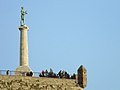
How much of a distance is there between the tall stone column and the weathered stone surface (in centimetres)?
410

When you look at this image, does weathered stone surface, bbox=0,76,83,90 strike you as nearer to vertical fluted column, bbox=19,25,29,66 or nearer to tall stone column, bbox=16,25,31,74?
tall stone column, bbox=16,25,31,74

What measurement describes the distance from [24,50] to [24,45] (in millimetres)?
591

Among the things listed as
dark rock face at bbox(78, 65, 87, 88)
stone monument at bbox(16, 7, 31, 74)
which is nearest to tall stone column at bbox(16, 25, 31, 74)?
stone monument at bbox(16, 7, 31, 74)

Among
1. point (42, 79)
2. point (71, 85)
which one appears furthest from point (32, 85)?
point (71, 85)

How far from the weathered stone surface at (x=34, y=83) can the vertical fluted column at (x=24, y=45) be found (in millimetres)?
5065

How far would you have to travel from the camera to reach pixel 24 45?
46.4 metres

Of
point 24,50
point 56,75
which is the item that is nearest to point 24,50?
point 24,50

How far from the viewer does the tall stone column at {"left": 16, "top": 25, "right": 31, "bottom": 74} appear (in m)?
45.2

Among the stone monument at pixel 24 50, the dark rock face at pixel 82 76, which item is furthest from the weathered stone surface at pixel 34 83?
the stone monument at pixel 24 50

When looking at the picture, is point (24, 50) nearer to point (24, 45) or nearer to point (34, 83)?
point (24, 45)

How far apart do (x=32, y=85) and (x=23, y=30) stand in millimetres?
8392

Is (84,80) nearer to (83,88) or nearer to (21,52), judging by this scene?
(83,88)

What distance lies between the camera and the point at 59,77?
141 ft

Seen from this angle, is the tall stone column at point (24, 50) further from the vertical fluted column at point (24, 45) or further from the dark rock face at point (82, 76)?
the dark rock face at point (82, 76)
